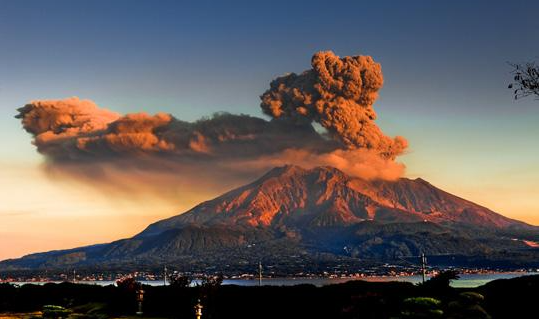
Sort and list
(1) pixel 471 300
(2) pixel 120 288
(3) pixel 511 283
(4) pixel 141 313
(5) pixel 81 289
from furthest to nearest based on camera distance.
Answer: (5) pixel 81 289 → (2) pixel 120 288 → (4) pixel 141 313 → (3) pixel 511 283 → (1) pixel 471 300

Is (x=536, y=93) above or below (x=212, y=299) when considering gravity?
above

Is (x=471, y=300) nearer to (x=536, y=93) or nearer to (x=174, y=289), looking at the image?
(x=536, y=93)

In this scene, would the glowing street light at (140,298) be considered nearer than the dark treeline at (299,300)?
No

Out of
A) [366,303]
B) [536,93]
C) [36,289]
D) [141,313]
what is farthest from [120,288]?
[536,93]

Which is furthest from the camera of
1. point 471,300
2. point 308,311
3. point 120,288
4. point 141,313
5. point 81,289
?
point 81,289

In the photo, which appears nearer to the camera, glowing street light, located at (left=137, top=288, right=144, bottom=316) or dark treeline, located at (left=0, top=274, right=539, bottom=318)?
dark treeline, located at (left=0, top=274, right=539, bottom=318)

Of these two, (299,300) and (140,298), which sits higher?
(140,298)

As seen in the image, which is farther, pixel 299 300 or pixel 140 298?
pixel 140 298

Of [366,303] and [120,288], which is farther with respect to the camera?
[120,288]
